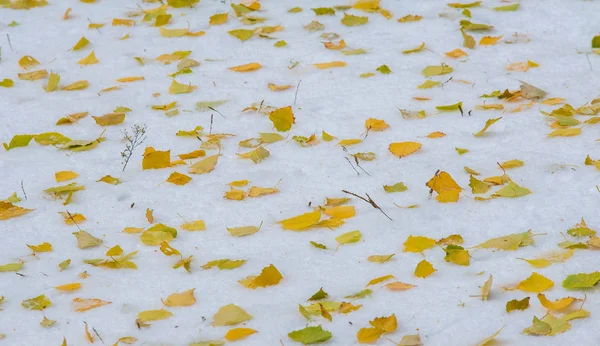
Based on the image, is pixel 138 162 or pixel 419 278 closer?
pixel 419 278

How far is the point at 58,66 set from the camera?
12.9ft

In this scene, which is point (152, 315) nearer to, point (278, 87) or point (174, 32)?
point (278, 87)

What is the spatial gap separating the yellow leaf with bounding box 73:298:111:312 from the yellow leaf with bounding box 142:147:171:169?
0.83 metres

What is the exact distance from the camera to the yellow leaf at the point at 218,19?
426 centimetres

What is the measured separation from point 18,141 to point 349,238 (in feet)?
4.99

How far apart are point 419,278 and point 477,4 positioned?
7.98 ft

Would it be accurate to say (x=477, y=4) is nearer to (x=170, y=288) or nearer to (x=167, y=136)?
(x=167, y=136)

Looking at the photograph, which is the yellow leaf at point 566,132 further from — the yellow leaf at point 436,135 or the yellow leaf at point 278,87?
the yellow leaf at point 278,87

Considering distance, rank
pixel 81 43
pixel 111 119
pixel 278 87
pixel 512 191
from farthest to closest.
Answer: pixel 81 43 → pixel 278 87 → pixel 111 119 → pixel 512 191

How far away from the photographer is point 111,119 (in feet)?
11.1

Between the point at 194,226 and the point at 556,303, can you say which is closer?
the point at 556,303

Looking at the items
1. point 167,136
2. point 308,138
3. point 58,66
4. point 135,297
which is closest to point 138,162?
point 167,136

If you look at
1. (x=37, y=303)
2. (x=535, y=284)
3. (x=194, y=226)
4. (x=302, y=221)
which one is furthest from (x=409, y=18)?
(x=37, y=303)

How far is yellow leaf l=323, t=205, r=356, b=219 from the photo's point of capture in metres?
2.64
